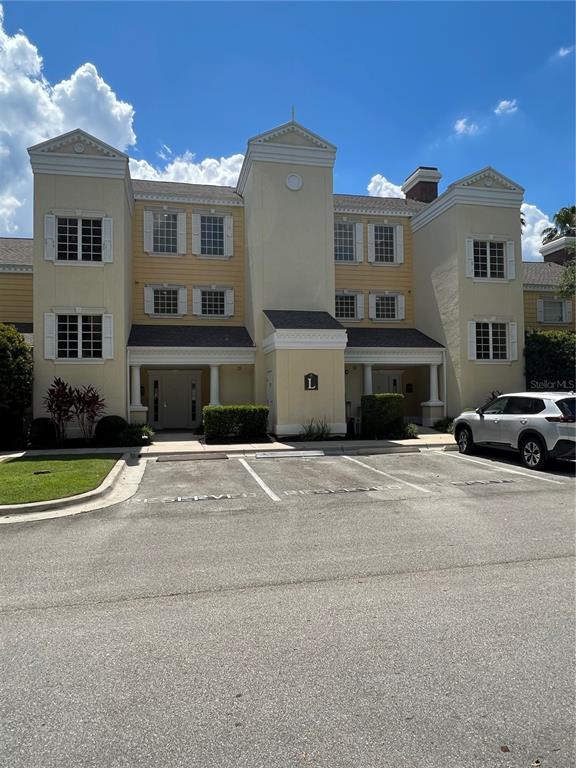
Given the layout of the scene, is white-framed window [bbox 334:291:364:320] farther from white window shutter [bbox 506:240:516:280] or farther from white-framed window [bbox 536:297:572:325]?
white-framed window [bbox 536:297:572:325]

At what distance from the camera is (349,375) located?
22.6 metres

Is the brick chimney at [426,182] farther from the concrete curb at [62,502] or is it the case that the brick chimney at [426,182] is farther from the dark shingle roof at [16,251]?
the concrete curb at [62,502]

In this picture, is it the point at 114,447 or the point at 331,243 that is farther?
the point at 331,243

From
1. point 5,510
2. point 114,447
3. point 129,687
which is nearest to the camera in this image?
point 129,687

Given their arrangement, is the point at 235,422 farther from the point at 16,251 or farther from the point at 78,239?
the point at 16,251

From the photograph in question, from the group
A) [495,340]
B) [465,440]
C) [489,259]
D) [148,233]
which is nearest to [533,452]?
[465,440]

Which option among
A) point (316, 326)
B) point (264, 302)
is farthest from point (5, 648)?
point (264, 302)

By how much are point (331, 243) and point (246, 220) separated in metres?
3.72

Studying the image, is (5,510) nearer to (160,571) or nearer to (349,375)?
(160,571)

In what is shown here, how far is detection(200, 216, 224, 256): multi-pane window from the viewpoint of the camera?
72.7 feet

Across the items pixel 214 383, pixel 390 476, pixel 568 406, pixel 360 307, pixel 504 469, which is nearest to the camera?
pixel 568 406

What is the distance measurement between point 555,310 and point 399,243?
841 centimetres

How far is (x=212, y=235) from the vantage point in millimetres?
22219

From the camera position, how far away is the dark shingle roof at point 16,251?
72.1 feet
